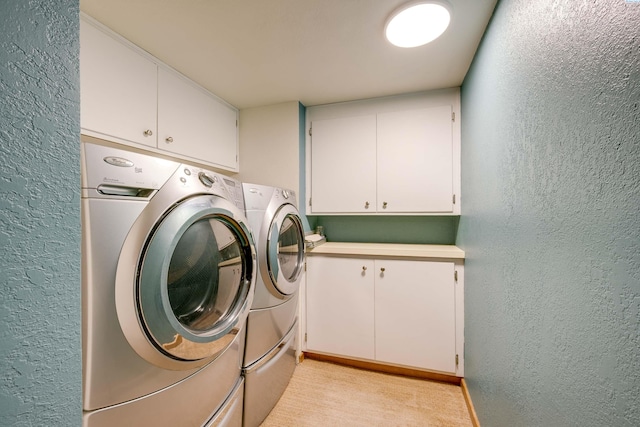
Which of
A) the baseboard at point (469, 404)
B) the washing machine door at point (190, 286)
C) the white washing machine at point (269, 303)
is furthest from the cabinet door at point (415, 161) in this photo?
the washing machine door at point (190, 286)

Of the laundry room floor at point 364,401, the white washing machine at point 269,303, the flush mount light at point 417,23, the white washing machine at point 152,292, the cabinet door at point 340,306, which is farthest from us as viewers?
the cabinet door at point 340,306

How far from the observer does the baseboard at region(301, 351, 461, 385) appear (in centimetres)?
167

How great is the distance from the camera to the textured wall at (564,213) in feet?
1.38

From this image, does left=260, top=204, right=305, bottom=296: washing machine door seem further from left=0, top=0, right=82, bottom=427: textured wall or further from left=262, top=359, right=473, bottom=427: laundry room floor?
left=0, top=0, right=82, bottom=427: textured wall

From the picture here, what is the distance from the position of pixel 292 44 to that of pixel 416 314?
1.83 meters

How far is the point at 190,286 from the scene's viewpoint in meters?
0.89

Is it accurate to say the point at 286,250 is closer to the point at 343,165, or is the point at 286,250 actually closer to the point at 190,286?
the point at 190,286

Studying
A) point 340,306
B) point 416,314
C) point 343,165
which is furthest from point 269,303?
point 343,165

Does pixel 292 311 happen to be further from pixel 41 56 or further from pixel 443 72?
pixel 443 72

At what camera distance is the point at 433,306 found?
1653mm

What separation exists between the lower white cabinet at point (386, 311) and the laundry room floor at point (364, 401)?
0.40 ft

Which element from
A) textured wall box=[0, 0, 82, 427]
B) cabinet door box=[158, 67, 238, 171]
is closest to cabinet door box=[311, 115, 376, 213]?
cabinet door box=[158, 67, 238, 171]

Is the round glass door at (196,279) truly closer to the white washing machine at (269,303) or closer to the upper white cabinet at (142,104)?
the white washing machine at (269,303)

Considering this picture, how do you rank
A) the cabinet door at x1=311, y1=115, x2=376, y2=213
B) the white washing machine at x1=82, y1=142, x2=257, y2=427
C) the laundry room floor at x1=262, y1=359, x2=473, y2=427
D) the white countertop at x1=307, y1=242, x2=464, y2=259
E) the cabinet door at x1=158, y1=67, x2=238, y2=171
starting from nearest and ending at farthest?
the white washing machine at x1=82, y1=142, x2=257, y2=427 < the laundry room floor at x1=262, y1=359, x2=473, y2=427 < the cabinet door at x1=158, y1=67, x2=238, y2=171 < the white countertop at x1=307, y1=242, x2=464, y2=259 < the cabinet door at x1=311, y1=115, x2=376, y2=213
